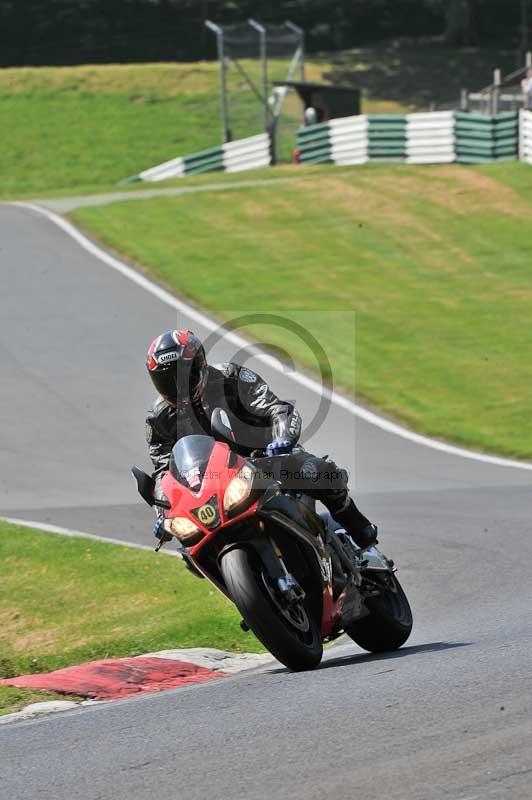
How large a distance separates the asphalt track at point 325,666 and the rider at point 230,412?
98 cm

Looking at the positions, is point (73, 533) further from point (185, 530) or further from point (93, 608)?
point (185, 530)

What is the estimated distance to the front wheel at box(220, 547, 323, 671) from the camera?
22.4ft

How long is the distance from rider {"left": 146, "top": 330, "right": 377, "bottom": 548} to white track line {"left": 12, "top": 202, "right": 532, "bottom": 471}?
28.8 ft

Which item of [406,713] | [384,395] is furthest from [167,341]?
[384,395]

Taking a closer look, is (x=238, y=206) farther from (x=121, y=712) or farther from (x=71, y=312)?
(x=121, y=712)

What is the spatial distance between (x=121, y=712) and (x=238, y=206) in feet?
83.7

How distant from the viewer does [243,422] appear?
7.96 metres

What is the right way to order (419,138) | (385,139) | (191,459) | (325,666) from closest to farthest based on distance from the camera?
(191,459), (325,666), (419,138), (385,139)

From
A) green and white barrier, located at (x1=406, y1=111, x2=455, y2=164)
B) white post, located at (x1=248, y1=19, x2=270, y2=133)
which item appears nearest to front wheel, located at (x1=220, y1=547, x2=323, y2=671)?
green and white barrier, located at (x1=406, y1=111, x2=455, y2=164)

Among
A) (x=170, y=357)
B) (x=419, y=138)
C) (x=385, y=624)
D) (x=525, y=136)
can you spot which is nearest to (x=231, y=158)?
(x=419, y=138)

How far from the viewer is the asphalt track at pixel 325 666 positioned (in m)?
5.23

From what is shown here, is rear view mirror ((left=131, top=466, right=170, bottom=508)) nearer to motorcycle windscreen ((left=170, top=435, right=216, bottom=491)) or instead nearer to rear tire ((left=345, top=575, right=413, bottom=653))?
motorcycle windscreen ((left=170, top=435, right=216, bottom=491))

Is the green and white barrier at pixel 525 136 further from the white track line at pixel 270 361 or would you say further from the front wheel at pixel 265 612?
the front wheel at pixel 265 612

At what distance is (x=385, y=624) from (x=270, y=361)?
13.3 meters
